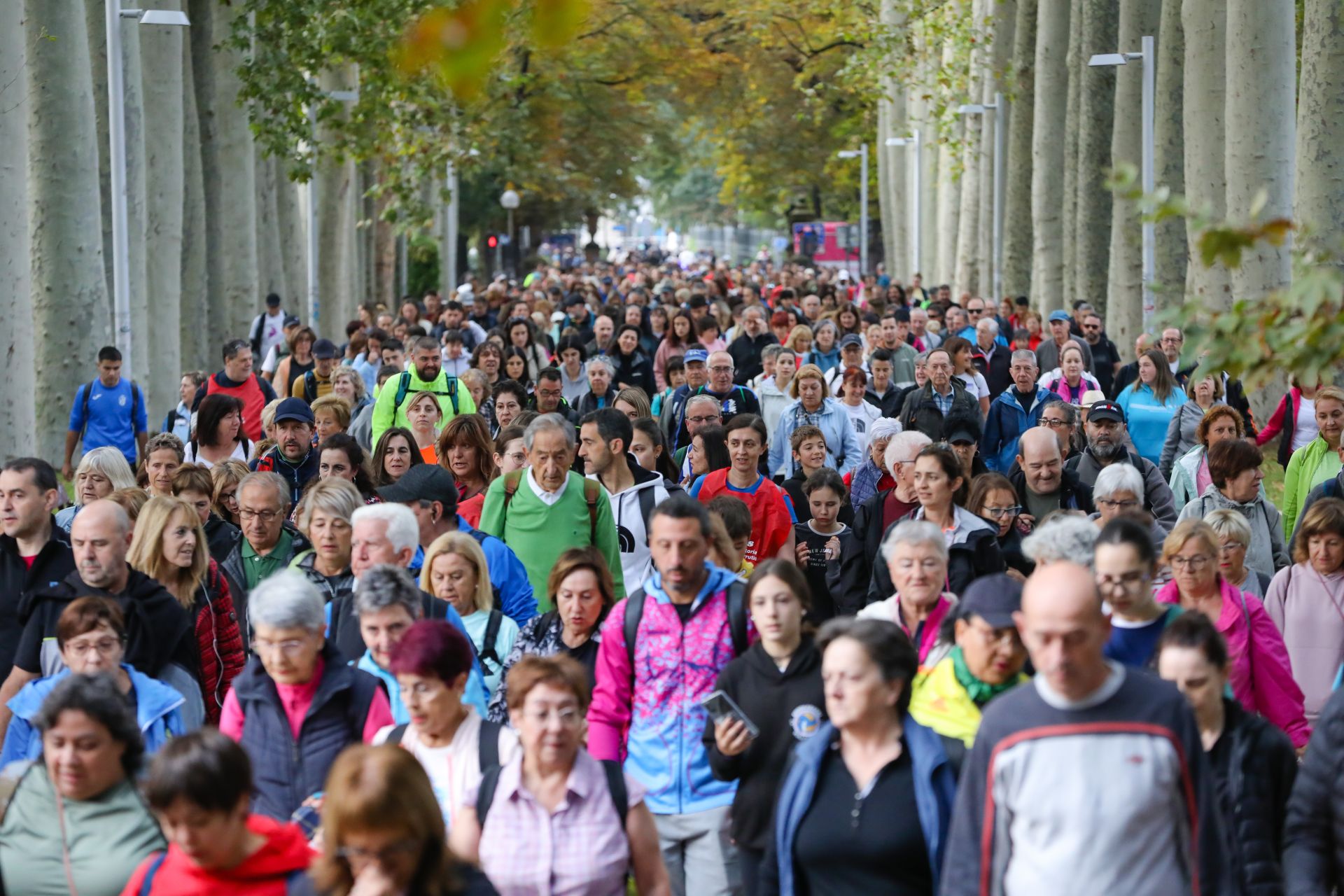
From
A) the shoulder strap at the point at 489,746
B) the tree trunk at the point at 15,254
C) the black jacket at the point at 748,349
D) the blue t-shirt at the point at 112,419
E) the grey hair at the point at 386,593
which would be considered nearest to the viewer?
the shoulder strap at the point at 489,746

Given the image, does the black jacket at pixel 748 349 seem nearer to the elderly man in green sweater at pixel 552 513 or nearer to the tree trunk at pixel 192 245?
the tree trunk at pixel 192 245

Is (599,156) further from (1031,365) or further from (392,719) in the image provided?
(392,719)

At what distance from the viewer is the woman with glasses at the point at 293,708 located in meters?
6.37

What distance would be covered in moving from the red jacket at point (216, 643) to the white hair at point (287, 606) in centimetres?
154

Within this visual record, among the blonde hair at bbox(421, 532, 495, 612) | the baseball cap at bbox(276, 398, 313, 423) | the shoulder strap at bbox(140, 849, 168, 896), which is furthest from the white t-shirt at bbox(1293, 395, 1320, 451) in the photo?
the shoulder strap at bbox(140, 849, 168, 896)

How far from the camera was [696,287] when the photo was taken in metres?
33.0

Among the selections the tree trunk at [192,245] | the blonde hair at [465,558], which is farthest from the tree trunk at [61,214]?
the blonde hair at [465,558]

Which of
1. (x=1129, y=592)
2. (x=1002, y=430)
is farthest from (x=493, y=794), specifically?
(x=1002, y=430)

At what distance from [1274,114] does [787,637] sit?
45.4 feet

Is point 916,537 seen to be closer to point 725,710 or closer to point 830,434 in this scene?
point 725,710

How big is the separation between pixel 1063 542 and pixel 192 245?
64.7 ft

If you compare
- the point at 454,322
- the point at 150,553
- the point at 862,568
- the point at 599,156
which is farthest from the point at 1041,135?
the point at 599,156

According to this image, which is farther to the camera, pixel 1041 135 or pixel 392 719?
pixel 1041 135

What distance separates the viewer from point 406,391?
1415cm
